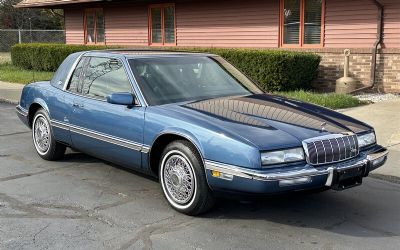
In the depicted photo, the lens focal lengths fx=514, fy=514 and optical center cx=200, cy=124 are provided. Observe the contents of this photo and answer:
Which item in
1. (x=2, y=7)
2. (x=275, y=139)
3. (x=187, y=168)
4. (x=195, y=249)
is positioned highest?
(x=2, y=7)

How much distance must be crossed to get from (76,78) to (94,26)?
16015 millimetres

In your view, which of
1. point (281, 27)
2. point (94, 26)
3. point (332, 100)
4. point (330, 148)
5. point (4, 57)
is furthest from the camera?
point (4, 57)

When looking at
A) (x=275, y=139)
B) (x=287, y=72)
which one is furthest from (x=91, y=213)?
(x=287, y=72)

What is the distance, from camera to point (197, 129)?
4434 mm

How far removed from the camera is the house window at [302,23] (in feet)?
44.7

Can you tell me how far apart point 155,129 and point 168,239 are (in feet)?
3.67

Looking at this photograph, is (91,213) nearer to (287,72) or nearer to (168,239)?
(168,239)

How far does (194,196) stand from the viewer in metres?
4.50

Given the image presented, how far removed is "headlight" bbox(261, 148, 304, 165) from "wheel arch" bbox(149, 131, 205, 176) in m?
0.60

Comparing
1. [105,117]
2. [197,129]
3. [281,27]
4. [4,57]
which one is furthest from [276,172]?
[4,57]

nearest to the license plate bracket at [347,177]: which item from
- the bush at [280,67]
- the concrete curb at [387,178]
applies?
the concrete curb at [387,178]

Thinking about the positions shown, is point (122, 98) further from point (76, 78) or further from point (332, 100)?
point (332, 100)

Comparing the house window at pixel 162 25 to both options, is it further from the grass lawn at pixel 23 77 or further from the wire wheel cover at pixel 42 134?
the wire wheel cover at pixel 42 134

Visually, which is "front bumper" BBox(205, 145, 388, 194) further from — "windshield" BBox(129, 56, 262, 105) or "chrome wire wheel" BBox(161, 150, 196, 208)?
"windshield" BBox(129, 56, 262, 105)
